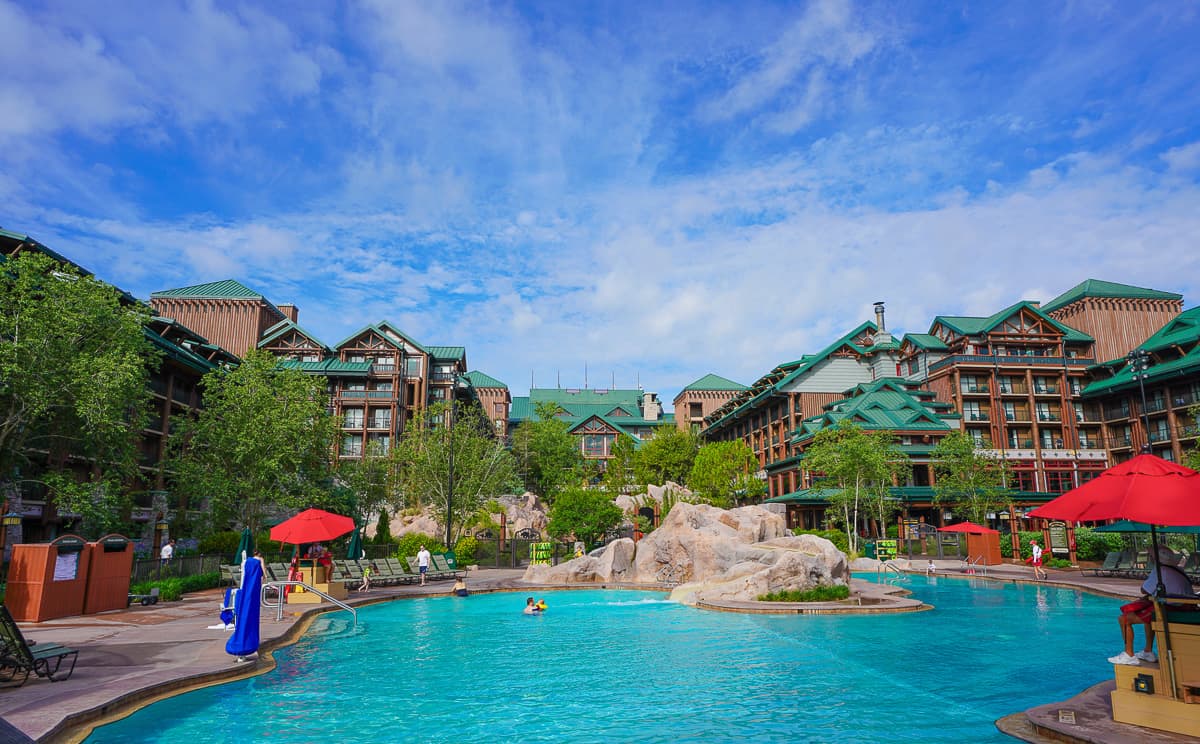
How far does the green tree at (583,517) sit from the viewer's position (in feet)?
145

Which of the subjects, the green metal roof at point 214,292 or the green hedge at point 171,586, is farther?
the green metal roof at point 214,292

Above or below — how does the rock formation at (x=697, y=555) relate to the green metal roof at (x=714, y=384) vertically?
below

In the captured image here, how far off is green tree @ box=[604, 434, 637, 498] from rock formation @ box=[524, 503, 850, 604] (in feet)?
103

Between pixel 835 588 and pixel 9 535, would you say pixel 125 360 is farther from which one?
pixel 835 588

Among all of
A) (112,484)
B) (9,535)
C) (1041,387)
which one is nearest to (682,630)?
(112,484)

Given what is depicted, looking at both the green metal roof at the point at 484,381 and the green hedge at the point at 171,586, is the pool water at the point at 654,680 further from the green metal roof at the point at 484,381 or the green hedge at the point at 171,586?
the green metal roof at the point at 484,381

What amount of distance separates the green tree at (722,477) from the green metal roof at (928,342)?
2057cm

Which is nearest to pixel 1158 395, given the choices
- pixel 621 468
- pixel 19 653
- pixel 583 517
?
pixel 621 468

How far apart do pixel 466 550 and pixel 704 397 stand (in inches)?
2885

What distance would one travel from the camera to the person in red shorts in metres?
9.20

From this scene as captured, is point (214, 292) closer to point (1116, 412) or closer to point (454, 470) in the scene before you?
point (454, 470)

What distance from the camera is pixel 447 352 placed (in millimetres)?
83312

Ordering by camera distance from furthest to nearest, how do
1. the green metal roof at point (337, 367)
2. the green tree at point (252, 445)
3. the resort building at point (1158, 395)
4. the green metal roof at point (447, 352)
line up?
the green metal roof at point (447, 352), the green metal roof at point (337, 367), the resort building at point (1158, 395), the green tree at point (252, 445)

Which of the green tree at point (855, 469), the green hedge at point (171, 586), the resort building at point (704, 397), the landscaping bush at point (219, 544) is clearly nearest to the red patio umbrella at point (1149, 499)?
the green hedge at point (171, 586)
